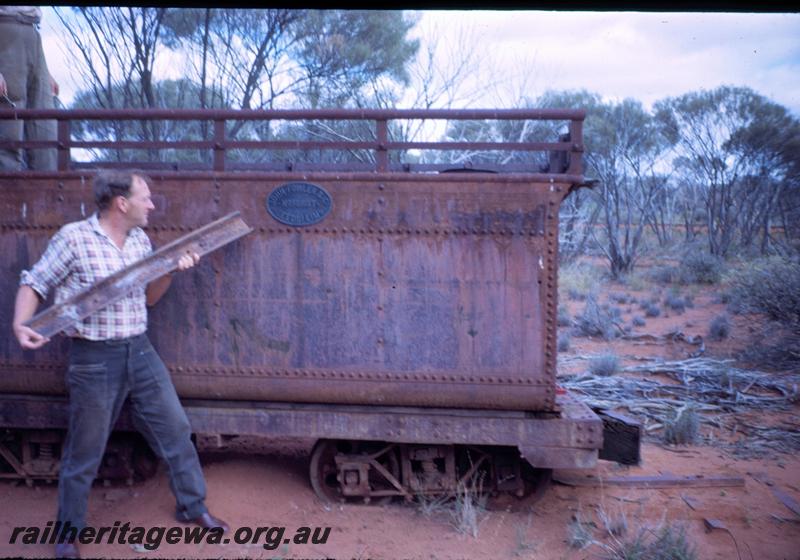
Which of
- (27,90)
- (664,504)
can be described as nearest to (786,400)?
(664,504)

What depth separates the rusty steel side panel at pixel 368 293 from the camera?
4215mm

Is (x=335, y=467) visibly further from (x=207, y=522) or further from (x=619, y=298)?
(x=619, y=298)

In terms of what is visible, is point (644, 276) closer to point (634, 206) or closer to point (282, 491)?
point (634, 206)

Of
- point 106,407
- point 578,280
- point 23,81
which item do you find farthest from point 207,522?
point 578,280

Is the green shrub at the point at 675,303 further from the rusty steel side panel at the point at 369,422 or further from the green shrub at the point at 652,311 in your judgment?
the rusty steel side panel at the point at 369,422

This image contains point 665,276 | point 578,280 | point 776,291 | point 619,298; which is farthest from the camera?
point 665,276

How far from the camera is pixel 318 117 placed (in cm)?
425

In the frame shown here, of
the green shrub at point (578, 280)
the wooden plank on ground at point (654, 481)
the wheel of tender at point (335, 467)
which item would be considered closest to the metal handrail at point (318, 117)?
the wheel of tender at point (335, 467)

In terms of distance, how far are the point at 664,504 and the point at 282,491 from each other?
3.02 metres

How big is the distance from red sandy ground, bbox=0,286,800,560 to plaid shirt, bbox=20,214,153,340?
1.50 meters

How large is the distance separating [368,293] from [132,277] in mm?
1487

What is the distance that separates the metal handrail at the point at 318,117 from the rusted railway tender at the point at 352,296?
2 centimetres

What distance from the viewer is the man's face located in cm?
366

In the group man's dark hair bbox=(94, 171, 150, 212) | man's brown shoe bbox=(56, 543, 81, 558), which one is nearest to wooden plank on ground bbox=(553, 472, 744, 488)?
man's brown shoe bbox=(56, 543, 81, 558)
